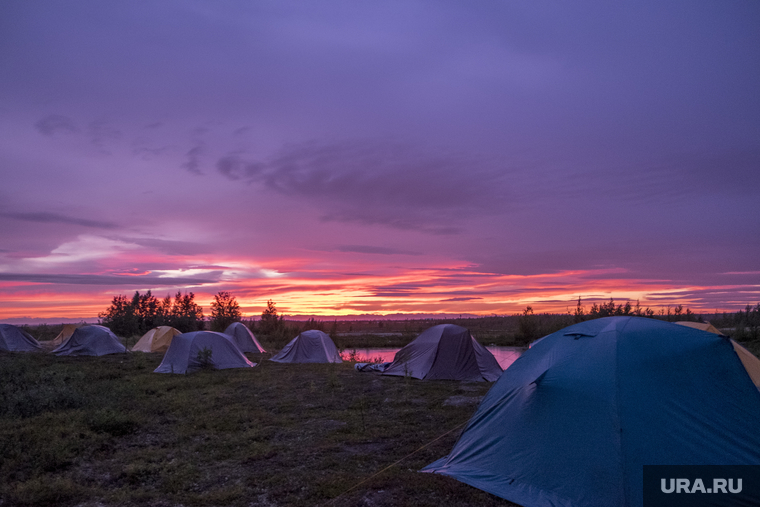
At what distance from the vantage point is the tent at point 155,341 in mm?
27361

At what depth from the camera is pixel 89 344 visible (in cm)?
2573

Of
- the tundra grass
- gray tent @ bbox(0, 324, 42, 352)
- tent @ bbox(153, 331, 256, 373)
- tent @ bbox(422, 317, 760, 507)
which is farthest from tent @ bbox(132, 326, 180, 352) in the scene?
tent @ bbox(422, 317, 760, 507)

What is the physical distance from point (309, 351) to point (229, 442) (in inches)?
555

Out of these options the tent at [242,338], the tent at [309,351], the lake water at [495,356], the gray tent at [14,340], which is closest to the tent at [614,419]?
the lake water at [495,356]

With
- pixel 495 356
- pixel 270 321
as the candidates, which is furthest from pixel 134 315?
pixel 495 356

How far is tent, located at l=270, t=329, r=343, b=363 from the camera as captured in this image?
885 inches

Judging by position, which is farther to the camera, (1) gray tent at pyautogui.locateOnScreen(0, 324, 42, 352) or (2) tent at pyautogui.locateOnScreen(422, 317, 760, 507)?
(1) gray tent at pyautogui.locateOnScreen(0, 324, 42, 352)

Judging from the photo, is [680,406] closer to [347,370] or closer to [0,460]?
[0,460]

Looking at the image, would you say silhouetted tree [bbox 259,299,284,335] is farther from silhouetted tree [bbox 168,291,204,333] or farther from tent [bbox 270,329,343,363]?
tent [bbox 270,329,343,363]

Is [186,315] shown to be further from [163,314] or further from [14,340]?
[14,340]

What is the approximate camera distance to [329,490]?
6.16 m

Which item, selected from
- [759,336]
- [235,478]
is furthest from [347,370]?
[759,336]

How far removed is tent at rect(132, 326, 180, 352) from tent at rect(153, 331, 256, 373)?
886 centimetres

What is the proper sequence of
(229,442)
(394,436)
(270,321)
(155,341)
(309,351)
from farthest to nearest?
(270,321) → (155,341) → (309,351) → (394,436) → (229,442)
